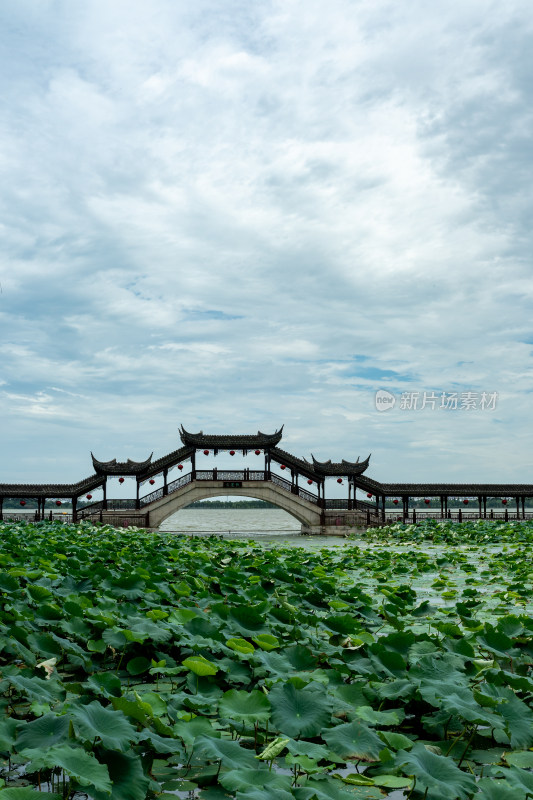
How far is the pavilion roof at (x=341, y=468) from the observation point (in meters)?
28.1

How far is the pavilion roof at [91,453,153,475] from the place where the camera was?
2681cm

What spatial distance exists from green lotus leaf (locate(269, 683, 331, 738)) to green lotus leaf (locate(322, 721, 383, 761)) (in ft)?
0.21

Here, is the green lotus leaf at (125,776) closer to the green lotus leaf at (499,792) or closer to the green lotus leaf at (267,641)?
the green lotus leaf at (499,792)

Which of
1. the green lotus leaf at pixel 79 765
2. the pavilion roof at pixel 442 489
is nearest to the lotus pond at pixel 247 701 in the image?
the green lotus leaf at pixel 79 765

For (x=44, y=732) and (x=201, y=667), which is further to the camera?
(x=201, y=667)

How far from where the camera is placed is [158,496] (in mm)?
26500

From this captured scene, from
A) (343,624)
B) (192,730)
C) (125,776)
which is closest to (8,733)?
(125,776)

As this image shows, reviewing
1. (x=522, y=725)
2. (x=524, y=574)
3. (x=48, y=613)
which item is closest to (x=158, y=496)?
(x=524, y=574)

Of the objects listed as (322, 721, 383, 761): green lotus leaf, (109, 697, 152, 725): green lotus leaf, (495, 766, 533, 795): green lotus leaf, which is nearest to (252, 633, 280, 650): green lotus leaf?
(322, 721, 383, 761): green lotus leaf

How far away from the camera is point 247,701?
270cm

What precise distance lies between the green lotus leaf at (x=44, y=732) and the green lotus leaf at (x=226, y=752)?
1.63 feet

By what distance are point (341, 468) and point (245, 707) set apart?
26.0 meters

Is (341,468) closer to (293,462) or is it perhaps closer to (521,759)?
(293,462)

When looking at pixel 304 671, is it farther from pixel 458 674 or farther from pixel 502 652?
pixel 502 652
